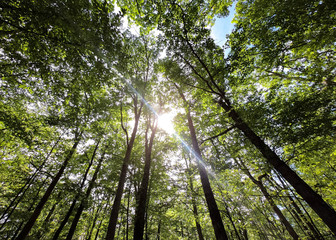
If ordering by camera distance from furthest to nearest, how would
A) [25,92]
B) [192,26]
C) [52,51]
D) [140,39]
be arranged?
[140,39] < [25,92] < [192,26] < [52,51]

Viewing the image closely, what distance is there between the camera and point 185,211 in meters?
8.71

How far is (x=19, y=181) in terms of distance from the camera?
10.6 m

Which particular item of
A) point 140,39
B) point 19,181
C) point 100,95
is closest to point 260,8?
point 140,39

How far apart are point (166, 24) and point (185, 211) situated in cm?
1159

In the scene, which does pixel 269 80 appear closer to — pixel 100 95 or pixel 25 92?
pixel 100 95

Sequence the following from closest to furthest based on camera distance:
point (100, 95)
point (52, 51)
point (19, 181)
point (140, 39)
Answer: point (52, 51), point (100, 95), point (140, 39), point (19, 181)

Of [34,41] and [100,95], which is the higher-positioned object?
[100,95]

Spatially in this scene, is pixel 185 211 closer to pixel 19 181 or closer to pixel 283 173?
pixel 283 173

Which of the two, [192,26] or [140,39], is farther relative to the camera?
[140,39]

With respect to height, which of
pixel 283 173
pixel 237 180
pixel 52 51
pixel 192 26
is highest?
pixel 192 26

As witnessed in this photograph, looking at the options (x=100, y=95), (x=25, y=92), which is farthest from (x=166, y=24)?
(x=25, y=92)

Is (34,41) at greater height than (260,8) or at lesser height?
lesser

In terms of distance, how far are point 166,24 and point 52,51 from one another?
180 inches

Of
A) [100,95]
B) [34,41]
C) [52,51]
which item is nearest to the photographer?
[34,41]
